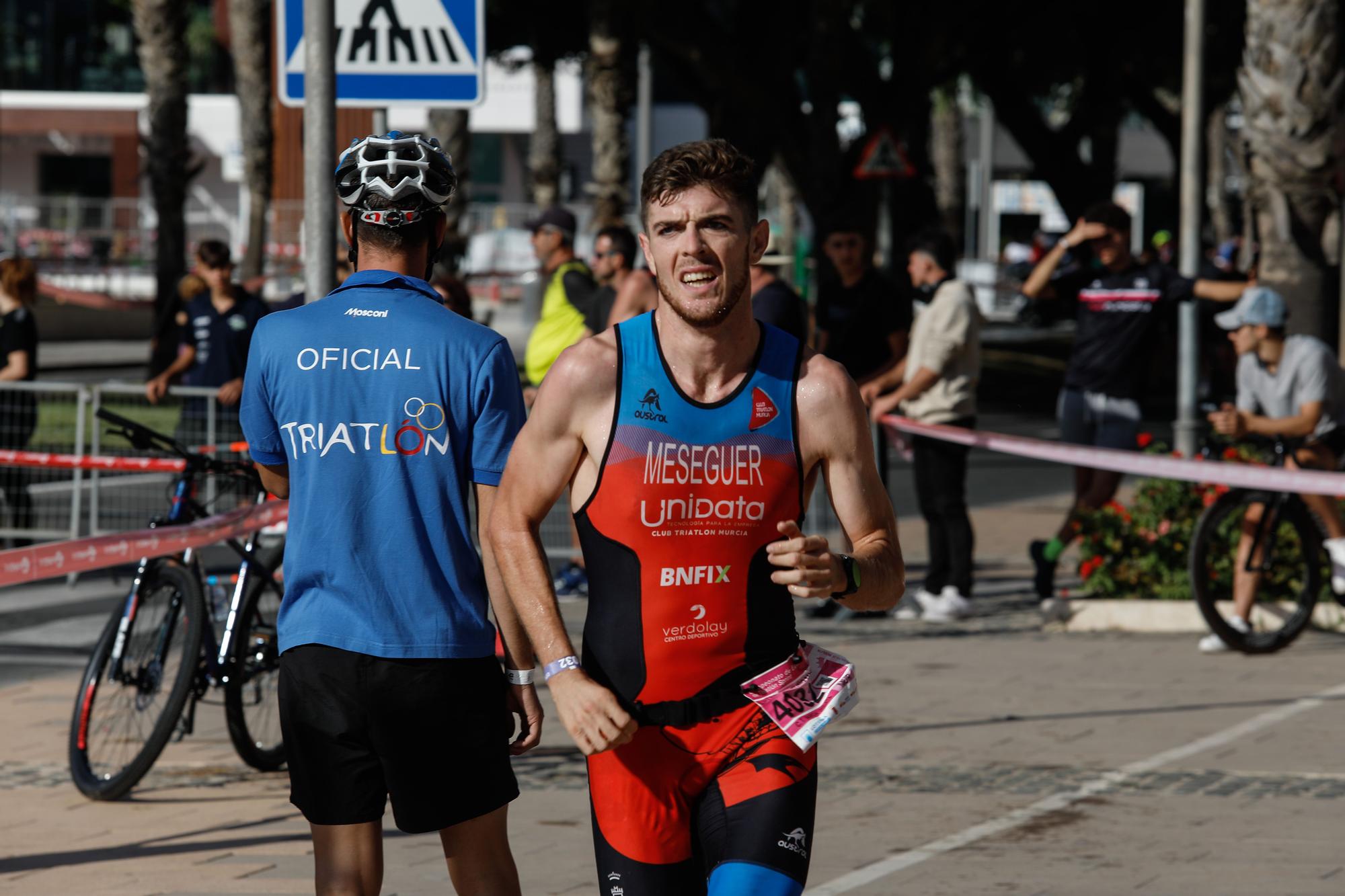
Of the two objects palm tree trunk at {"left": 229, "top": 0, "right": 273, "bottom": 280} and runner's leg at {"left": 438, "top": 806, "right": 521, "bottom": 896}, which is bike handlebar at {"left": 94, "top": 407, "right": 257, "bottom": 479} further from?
palm tree trunk at {"left": 229, "top": 0, "right": 273, "bottom": 280}

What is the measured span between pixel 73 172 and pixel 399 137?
6509cm

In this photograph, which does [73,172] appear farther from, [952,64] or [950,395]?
[950,395]

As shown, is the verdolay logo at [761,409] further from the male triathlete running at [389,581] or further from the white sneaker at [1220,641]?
the white sneaker at [1220,641]

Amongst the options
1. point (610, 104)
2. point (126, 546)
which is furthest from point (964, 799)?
point (610, 104)

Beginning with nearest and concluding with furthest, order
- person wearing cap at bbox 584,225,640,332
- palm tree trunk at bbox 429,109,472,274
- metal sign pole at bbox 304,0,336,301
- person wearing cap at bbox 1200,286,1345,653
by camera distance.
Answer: metal sign pole at bbox 304,0,336,301
person wearing cap at bbox 1200,286,1345,653
person wearing cap at bbox 584,225,640,332
palm tree trunk at bbox 429,109,472,274

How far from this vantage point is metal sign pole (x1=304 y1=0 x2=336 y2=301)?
658 centimetres

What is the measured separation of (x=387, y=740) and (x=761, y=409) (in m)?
0.98

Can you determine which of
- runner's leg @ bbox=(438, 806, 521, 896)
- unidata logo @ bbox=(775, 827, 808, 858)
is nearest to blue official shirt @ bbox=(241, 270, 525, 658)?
runner's leg @ bbox=(438, 806, 521, 896)

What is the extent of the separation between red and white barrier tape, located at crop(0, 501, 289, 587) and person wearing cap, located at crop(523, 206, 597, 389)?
3744 mm

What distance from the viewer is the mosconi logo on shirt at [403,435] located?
155 inches

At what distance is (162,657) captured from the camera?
22.1ft

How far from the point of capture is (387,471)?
393 cm

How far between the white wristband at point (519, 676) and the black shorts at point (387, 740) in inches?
4.6

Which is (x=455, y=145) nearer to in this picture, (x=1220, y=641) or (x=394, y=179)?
(x=1220, y=641)
